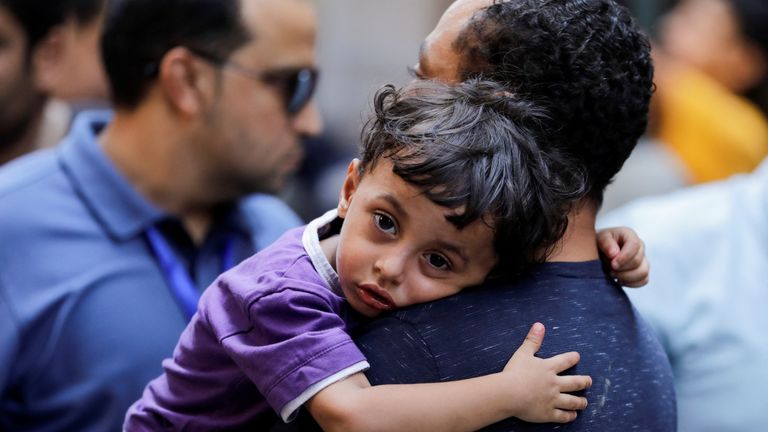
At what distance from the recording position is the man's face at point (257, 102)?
355 cm

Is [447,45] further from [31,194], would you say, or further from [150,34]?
[150,34]

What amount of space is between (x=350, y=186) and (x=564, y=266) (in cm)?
42

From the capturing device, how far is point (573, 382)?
181 centimetres

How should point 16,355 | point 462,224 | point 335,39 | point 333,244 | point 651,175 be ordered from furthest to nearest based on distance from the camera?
point 335,39
point 651,175
point 16,355
point 333,244
point 462,224

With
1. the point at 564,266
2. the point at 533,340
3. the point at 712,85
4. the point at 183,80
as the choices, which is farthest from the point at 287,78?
the point at 712,85

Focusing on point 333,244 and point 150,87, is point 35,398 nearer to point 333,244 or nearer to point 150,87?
point 150,87

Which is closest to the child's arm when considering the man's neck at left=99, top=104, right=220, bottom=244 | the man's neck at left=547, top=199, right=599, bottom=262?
the man's neck at left=547, top=199, right=599, bottom=262

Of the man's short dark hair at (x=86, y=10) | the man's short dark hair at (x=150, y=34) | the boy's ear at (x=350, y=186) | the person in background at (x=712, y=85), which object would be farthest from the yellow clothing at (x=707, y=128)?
the boy's ear at (x=350, y=186)

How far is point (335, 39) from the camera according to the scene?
9641 millimetres

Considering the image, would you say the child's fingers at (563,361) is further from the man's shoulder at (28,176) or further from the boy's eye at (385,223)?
the man's shoulder at (28,176)

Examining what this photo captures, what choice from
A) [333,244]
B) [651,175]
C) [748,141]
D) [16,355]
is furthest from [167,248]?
[748,141]

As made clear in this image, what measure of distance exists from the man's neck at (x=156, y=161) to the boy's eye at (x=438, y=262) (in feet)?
5.57

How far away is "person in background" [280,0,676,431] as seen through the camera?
71.4 inches

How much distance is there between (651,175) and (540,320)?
341 cm
